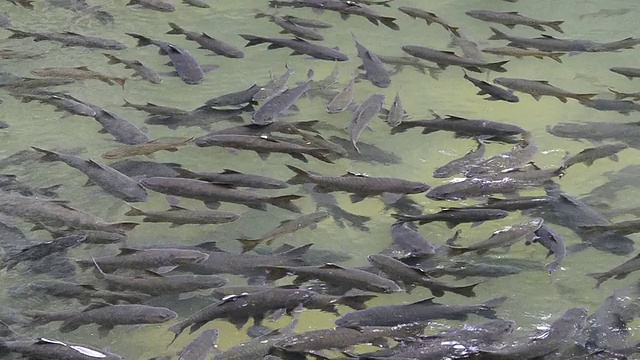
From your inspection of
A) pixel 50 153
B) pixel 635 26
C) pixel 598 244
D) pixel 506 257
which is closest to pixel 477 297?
pixel 506 257

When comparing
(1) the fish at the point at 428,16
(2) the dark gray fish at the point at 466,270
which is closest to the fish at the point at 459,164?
(2) the dark gray fish at the point at 466,270

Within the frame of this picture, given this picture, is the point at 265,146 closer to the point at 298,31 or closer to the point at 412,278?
the point at 412,278

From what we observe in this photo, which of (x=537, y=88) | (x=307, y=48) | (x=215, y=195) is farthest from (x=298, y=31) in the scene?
(x=215, y=195)

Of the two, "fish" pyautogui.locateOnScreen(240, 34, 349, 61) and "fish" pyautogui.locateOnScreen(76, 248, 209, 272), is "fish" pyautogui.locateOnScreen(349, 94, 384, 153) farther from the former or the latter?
"fish" pyautogui.locateOnScreen(76, 248, 209, 272)

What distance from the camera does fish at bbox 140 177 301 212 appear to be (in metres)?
4.75

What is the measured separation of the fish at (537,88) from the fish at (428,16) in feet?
2.87

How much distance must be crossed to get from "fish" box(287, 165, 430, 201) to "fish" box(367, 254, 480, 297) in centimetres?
65

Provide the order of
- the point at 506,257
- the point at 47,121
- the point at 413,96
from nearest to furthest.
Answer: the point at 506,257 < the point at 47,121 < the point at 413,96

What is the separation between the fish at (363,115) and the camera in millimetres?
5465

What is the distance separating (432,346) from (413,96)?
2.93 metres

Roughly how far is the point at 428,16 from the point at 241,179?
2.90m

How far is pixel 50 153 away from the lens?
209 inches

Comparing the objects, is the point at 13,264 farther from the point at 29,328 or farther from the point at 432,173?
the point at 432,173

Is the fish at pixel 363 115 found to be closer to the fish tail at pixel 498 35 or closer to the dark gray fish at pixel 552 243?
the dark gray fish at pixel 552 243
